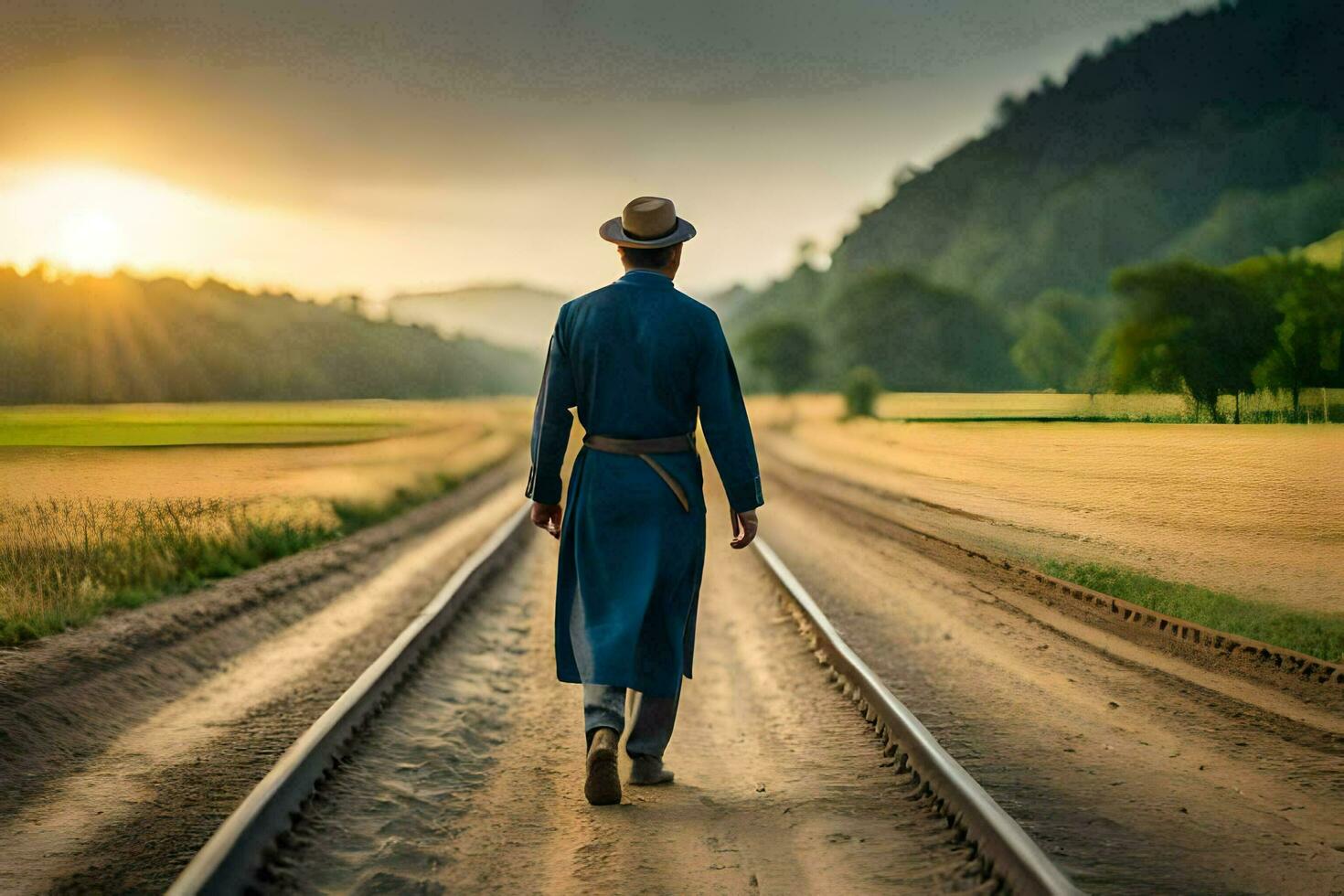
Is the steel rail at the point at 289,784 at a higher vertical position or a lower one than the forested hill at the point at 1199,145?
lower

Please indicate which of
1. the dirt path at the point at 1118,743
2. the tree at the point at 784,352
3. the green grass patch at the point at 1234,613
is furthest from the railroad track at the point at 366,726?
the tree at the point at 784,352

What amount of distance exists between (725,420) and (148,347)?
1046cm

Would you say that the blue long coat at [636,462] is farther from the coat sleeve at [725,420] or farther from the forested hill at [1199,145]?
the forested hill at [1199,145]

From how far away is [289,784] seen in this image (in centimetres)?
440

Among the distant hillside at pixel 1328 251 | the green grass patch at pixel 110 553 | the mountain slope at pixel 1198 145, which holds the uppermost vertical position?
the mountain slope at pixel 1198 145

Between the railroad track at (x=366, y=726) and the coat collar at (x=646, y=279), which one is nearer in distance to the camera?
the railroad track at (x=366, y=726)

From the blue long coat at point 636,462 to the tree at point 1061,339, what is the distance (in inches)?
264

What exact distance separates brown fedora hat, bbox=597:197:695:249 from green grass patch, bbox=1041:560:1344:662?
5324 millimetres

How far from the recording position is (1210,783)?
16.6 feet

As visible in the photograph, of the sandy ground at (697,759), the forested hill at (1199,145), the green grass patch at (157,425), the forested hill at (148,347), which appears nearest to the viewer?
the sandy ground at (697,759)

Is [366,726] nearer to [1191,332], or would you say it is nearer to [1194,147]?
[1191,332]

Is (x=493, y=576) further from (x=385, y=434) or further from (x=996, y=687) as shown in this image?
(x=385, y=434)

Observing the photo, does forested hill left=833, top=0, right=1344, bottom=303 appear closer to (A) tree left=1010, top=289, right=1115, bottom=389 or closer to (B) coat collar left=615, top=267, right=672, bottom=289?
(A) tree left=1010, top=289, right=1115, bottom=389

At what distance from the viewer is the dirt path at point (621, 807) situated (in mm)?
3861
